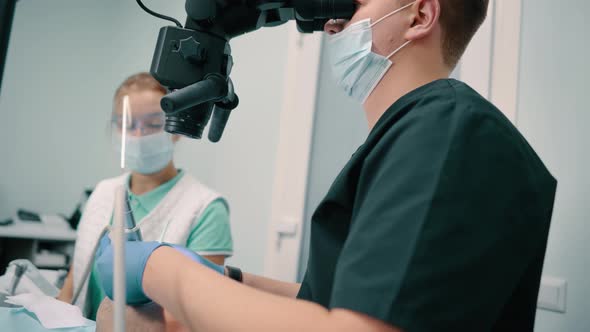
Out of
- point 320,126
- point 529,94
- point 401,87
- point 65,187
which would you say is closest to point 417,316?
point 401,87

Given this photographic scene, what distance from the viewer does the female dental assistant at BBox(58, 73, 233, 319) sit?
4.42ft

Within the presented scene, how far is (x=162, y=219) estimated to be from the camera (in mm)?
1399

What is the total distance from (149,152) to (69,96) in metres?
1.87

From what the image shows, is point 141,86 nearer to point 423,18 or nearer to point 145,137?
point 145,137

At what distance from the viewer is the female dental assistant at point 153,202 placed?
53.1 inches

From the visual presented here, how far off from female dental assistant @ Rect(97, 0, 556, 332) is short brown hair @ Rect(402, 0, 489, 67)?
156 millimetres

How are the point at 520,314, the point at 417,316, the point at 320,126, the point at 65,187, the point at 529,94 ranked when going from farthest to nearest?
the point at 65,187 < the point at 320,126 < the point at 529,94 < the point at 520,314 < the point at 417,316

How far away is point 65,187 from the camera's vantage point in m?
2.85

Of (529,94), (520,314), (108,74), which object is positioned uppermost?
(108,74)

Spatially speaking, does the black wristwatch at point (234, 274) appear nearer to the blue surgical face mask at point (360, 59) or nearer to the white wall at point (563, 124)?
the blue surgical face mask at point (360, 59)

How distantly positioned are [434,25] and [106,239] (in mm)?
599

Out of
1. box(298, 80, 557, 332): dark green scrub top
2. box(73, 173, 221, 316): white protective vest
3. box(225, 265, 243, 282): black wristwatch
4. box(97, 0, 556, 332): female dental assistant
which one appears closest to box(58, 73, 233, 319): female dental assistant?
box(73, 173, 221, 316): white protective vest

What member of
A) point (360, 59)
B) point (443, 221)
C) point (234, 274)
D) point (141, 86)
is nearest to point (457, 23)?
point (360, 59)

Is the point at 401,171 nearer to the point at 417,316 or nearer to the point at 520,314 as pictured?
the point at 417,316
